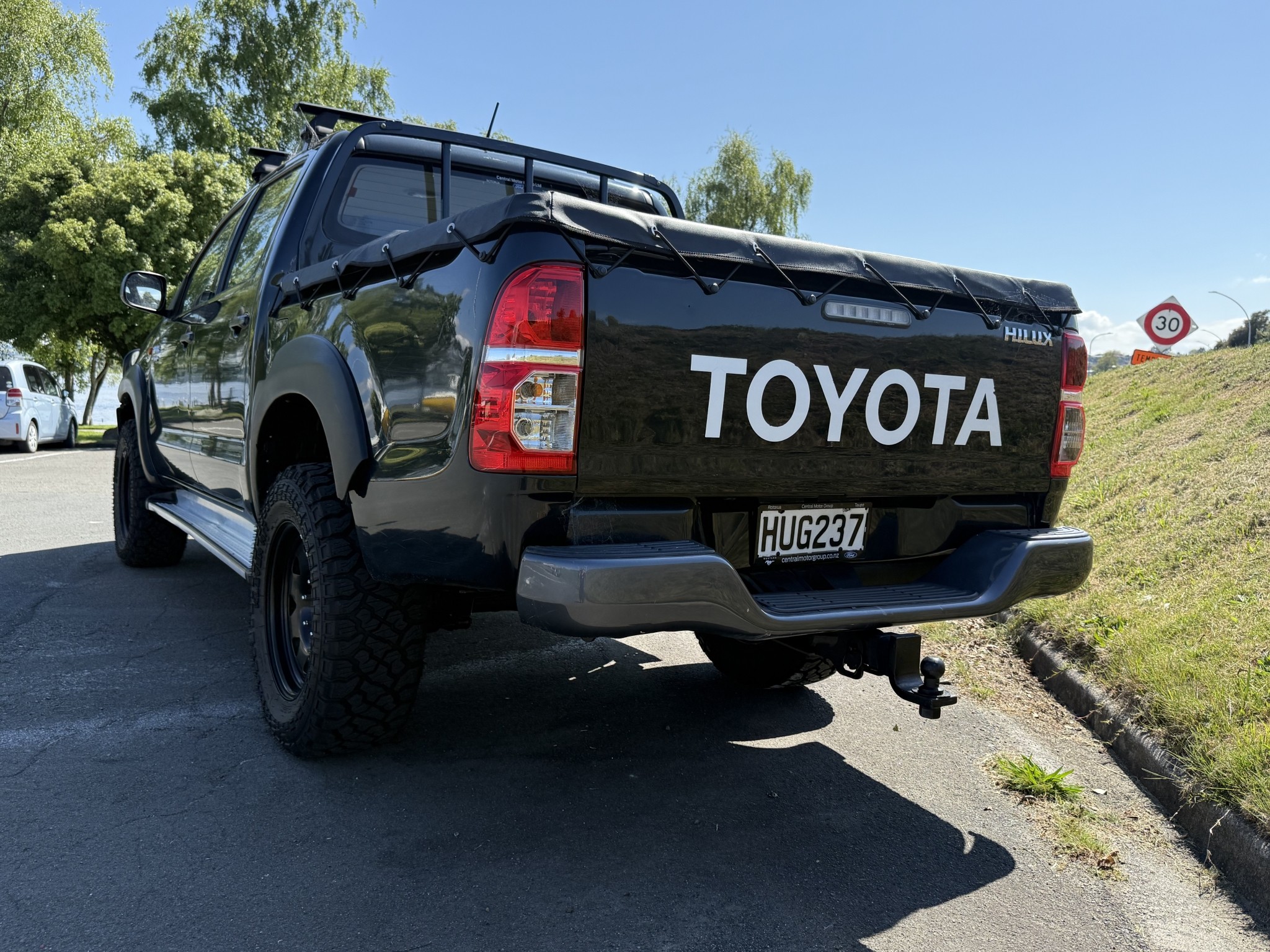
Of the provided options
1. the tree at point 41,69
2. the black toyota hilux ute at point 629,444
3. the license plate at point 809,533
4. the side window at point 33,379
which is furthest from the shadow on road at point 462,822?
the tree at point 41,69

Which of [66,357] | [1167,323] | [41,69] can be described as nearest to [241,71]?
[41,69]

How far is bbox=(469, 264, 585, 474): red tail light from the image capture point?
2271 millimetres

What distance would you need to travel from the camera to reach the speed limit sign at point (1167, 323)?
42.0 ft

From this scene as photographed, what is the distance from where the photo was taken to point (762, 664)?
396 centimetres

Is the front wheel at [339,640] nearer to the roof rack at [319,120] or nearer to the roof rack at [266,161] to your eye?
the roof rack at [319,120]

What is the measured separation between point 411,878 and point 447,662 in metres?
1.92

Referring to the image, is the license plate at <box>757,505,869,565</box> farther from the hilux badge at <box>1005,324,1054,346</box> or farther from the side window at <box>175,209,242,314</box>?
the side window at <box>175,209,242,314</box>

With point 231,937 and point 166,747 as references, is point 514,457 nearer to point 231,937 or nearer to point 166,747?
point 231,937

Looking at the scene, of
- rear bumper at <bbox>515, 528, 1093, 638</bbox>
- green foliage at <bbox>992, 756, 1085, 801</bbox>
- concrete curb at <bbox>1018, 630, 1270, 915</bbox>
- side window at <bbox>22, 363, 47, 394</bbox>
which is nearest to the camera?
rear bumper at <bbox>515, 528, 1093, 638</bbox>

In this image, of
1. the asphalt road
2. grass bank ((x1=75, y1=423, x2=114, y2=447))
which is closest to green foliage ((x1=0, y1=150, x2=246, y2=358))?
grass bank ((x1=75, y1=423, x2=114, y2=447))

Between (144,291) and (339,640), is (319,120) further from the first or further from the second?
(339,640)

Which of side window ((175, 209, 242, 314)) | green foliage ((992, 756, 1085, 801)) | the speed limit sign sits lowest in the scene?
green foliage ((992, 756, 1085, 801))

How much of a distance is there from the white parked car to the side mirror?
13.6 metres

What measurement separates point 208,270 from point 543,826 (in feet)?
12.1
